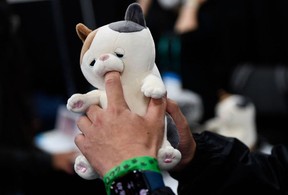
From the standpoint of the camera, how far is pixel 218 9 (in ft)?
9.33

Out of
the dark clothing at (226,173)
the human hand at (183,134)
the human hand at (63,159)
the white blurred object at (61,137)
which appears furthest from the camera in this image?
the white blurred object at (61,137)

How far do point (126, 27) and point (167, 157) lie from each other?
193mm

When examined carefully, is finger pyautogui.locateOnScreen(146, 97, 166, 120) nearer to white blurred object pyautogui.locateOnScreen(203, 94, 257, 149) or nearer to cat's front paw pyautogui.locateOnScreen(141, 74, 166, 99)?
cat's front paw pyautogui.locateOnScreen(141, 74, 166, 99)

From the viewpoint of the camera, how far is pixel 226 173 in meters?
0.99

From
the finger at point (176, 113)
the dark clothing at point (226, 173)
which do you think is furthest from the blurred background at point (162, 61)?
the finger at point (176, 113)

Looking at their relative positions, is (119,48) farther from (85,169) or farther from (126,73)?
(85,169)

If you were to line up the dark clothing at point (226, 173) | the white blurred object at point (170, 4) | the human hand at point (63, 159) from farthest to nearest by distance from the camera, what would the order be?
the white blurred object at point (170, 4), the human hand at point (63, 159), the dark clothing at point (226, 173)

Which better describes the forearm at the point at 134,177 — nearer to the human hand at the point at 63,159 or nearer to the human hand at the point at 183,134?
the human hand at the point at 183,134

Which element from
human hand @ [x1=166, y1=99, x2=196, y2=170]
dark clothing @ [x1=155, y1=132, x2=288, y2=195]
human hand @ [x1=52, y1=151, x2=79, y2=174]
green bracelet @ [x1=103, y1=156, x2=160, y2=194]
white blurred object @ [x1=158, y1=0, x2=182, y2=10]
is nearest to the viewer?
green bracelet @ [x1=103, y1=156, x2=160, y2=194]

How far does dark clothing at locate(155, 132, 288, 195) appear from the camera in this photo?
974mm

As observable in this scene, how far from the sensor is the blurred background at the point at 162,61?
6.47 feet

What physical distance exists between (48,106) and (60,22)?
0.40m

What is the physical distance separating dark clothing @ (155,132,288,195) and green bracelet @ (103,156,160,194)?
216mm

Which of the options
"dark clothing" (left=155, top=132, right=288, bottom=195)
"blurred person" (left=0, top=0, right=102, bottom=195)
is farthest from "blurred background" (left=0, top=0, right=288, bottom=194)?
"dark clothing" (left=155, top=132, right=288, bottom=195)
